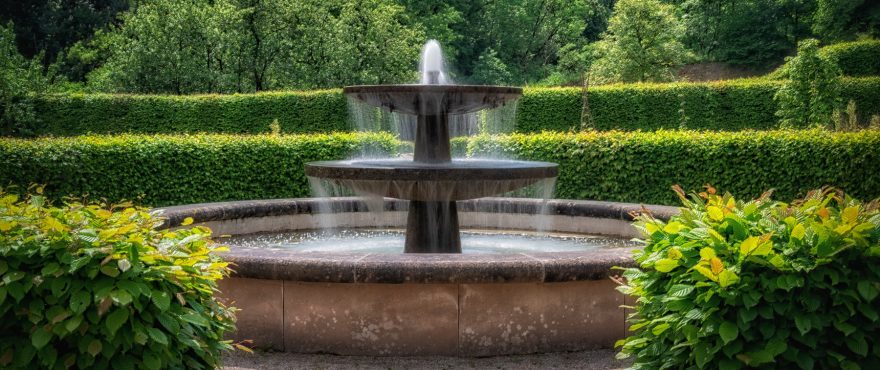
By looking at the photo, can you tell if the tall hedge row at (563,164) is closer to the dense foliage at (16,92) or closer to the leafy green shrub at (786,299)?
the leafy green shrub at (786,299)

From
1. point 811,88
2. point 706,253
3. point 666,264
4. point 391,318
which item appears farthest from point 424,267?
point 811,88

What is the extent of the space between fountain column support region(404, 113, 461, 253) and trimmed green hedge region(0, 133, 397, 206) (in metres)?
3.75

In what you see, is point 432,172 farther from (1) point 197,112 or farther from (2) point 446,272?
(1) point 197,112

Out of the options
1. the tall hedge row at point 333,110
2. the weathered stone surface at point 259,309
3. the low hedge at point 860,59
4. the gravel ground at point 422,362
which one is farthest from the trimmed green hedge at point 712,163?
the low hedge at point 860,59

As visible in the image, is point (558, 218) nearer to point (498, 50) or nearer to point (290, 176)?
point (290, 176)

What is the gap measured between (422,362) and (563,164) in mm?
6834

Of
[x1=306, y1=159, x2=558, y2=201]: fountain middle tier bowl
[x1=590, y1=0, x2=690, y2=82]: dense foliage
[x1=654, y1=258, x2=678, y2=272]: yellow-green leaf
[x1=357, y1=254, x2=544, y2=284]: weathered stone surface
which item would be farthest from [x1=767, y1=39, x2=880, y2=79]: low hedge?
[x1=654, y1=258, x2=678, y2=272]: yellow-green leaf

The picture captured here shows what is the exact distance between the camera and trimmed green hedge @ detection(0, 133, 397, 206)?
961cm

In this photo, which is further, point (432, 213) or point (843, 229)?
point (432, 213)

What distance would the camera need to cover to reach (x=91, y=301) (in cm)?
280

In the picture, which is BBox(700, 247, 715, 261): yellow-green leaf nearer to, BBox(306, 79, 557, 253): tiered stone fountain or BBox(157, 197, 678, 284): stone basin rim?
BBox(157, 197, 678, 284): stone basin rim

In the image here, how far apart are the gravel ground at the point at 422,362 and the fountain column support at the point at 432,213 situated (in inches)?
88.6

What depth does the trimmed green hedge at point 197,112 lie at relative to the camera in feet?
72.3

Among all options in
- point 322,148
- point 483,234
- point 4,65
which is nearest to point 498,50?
point 4,65
